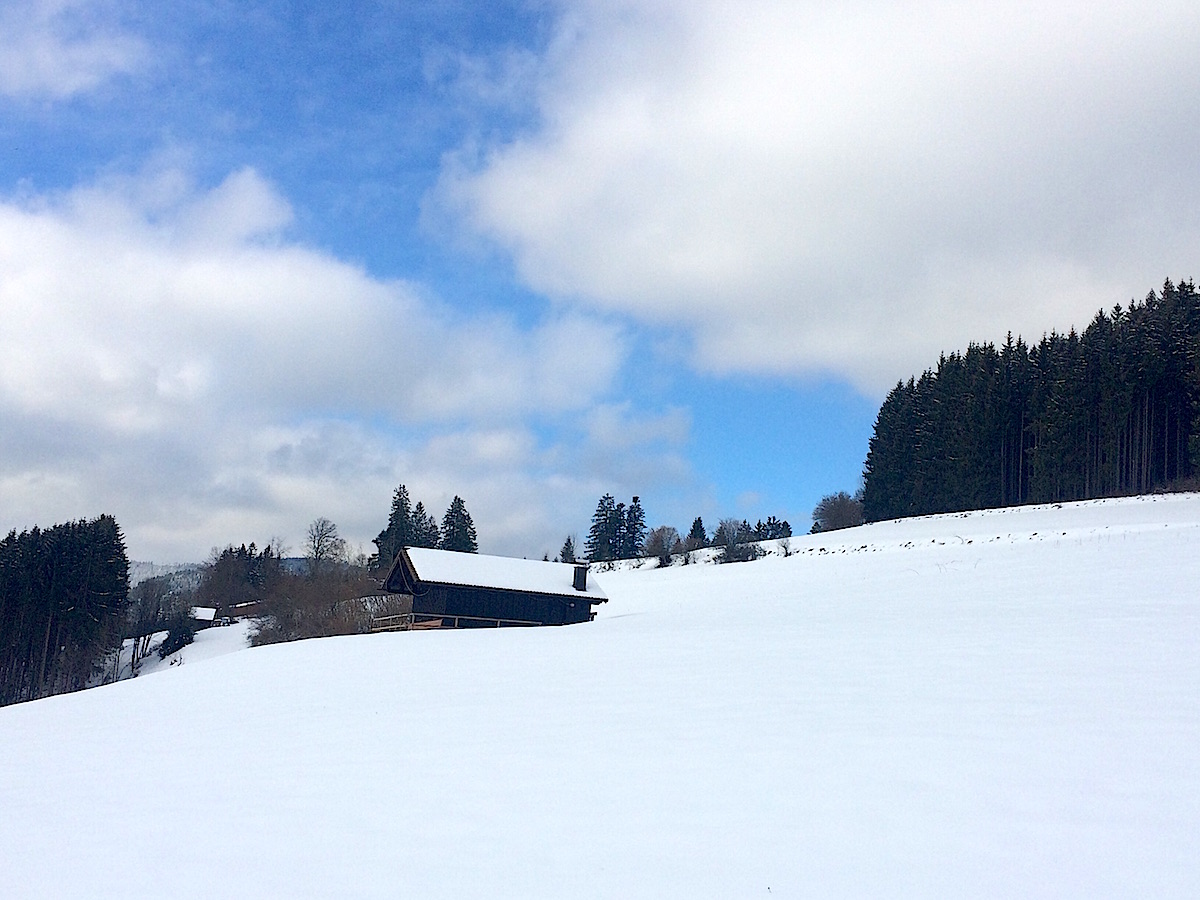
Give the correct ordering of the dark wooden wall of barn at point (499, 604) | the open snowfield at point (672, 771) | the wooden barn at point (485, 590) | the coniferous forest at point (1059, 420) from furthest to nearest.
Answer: the coniferous forest at point (1059, 420)
the dark wooden wall of barn at point (499, 604)
the wooden barn at point (485, 590)
the open snowfield at point (672, 771)

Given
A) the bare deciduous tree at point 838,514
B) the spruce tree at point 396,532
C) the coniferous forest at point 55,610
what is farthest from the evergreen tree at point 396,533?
the bare deciduous tree at point 838,514

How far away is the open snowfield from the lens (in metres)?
6.67

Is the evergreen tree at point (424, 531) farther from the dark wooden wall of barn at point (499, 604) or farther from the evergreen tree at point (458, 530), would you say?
the dark wooden wall of barn at point (499, 604)

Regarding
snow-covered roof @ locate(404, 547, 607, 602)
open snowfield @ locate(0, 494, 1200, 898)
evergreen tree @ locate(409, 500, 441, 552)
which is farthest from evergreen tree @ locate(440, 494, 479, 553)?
open snowfield @ locate(0, 494, 1200, 898)

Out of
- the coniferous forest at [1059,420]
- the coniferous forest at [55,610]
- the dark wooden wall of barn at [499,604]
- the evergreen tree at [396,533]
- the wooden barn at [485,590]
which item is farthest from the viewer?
the evergreen tree at [396,533]

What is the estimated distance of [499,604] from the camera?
128ft

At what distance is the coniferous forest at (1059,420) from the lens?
5666 centimetres

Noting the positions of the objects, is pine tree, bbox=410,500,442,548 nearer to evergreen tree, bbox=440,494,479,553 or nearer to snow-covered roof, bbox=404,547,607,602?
evergreen tree, bbox=440,494,479,553

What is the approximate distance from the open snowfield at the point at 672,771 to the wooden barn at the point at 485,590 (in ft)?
61.5

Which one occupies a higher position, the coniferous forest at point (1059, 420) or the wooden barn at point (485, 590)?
the coniferous forest at point (1059, 420)

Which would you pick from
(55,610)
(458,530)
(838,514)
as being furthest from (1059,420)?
(55,610)

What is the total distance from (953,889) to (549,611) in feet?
114

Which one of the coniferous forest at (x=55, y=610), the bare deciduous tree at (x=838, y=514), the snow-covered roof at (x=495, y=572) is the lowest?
the coniferous forest at (x=55, y=610)

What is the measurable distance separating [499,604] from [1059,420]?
4469 centimetres
